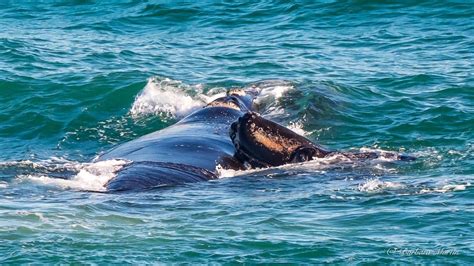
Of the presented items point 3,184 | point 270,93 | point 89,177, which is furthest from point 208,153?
point 270,93

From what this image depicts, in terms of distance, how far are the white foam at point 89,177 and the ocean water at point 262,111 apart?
44 millimetres

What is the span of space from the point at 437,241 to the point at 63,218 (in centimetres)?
320

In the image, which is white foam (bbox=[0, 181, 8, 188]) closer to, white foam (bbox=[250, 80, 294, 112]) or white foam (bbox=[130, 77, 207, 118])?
white foam (bbox=[130, 77, 207, 118])

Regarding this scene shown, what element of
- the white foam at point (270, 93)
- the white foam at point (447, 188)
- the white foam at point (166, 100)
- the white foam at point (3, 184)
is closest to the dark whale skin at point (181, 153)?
the white foam at point (3, 184)

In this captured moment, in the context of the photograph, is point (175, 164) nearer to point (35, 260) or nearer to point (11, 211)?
point (11, 211)

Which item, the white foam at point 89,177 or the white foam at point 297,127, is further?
the white foam at point 297,127

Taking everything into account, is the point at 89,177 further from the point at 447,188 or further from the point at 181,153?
the point at 447,188

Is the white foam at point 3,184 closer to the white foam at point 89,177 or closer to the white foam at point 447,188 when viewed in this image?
the white foam at point 89,177

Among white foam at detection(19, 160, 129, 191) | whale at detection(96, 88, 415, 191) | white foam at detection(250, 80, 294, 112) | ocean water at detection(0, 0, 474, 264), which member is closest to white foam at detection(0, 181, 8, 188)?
ocean water at detection(0, 0, 474, 264)

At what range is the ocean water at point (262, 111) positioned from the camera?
9.30 meters

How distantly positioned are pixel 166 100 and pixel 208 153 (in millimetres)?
5026

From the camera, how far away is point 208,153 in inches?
519

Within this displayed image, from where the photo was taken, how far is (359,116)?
55.4 feet

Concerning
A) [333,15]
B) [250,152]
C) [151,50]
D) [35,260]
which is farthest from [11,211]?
[333,15]
